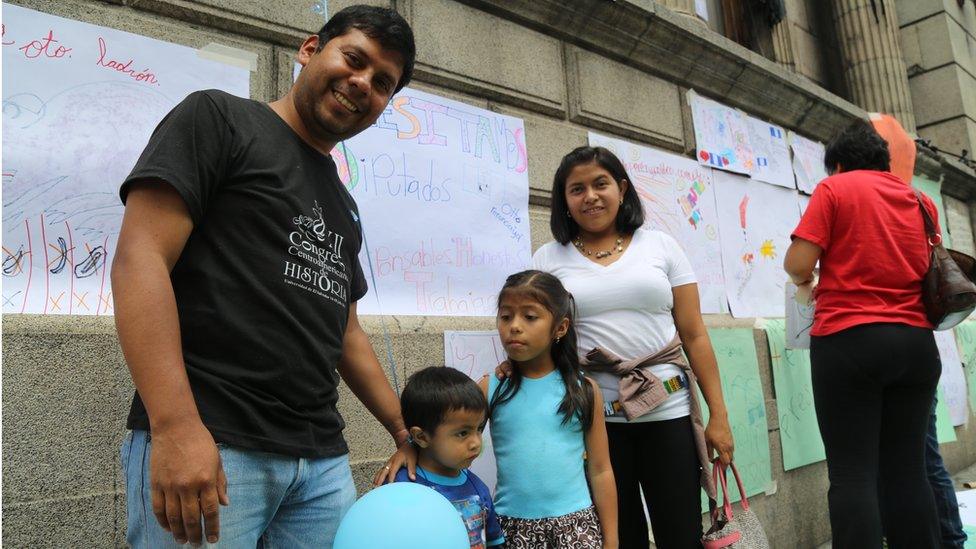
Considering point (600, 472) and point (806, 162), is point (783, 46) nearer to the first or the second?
point (806, 162)

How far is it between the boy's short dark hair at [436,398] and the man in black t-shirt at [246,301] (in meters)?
0.36

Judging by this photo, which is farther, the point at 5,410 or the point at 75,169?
the point at 75,169

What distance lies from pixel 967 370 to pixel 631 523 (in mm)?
6158

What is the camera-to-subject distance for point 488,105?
10.7ft

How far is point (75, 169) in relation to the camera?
2012mm

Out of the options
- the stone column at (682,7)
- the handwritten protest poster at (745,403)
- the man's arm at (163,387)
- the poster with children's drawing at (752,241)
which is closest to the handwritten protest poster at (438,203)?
the man's arm at (163,387)

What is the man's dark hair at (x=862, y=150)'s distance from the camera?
9.87 feet

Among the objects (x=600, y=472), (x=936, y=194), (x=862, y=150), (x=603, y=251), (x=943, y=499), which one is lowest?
(x=943, y=499)

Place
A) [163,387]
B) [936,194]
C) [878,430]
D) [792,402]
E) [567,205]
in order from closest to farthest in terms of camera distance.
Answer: [163,387] → [567,205] → [878,430] → [792,402] → [936,194]

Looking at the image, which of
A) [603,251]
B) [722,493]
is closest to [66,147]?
[603,251]

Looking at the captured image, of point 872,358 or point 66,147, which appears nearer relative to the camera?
point 66,147

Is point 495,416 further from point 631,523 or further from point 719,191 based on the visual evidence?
point 719,191

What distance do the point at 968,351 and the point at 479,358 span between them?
6.30 m

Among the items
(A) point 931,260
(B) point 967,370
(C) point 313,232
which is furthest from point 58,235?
(B) point 967,370
